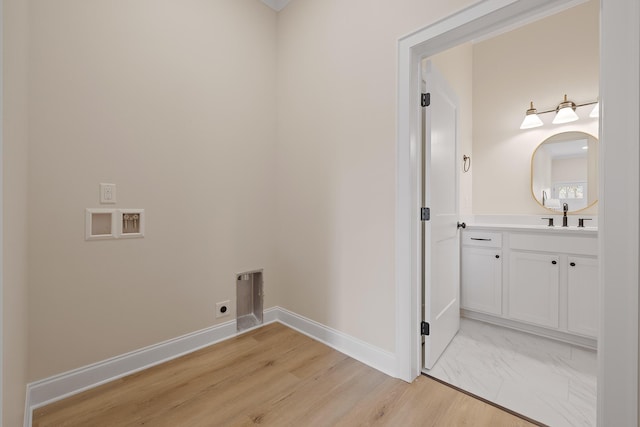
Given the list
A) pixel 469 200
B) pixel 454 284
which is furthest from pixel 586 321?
pixel 469 200

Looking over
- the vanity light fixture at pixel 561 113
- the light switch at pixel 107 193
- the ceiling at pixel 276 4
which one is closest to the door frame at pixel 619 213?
the vanity light fixture at pixel 561 113

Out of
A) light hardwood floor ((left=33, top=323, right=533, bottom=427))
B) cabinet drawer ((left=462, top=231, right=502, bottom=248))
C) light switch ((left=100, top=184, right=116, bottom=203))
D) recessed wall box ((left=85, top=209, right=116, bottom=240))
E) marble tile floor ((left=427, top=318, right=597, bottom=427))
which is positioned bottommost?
marble tile floor ((left=427, top=318, right=597, bottom=427))

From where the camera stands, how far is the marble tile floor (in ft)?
4.95

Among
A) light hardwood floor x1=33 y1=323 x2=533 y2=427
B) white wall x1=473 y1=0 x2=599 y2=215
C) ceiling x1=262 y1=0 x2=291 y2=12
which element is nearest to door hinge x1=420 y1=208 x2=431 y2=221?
light hardwood floor x1=33 y1=323 x2=533 y2=427

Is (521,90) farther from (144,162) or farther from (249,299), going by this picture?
(144,162)

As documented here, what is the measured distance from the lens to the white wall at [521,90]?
2.64 m

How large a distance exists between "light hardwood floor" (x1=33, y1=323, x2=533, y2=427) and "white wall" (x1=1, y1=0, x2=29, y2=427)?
376mm

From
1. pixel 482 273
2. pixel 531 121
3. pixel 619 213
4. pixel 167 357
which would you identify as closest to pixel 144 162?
pixel 167 357

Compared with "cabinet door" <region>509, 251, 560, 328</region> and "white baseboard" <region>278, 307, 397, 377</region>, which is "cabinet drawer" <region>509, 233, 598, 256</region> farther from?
"white baseboard" <region>278, 307, 397, 377</region>

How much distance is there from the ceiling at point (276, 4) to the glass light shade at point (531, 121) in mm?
2622

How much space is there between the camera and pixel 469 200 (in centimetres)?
321

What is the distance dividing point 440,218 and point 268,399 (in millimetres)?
1599

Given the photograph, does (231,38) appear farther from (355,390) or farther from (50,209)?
(355,390)

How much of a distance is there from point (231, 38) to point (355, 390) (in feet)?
8.93
